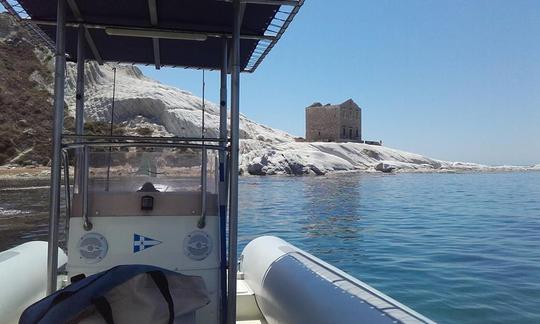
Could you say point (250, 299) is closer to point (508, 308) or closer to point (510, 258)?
point (508, 308)

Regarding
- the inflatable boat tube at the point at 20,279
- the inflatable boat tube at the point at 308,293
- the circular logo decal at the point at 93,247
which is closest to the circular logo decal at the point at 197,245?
the circular logo decal at the point at 93,247

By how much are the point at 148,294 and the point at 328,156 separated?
68.4m

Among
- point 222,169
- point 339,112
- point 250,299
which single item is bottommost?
point 250,299

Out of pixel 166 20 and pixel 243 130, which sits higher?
pixel 243 130

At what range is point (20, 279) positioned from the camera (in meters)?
3.84

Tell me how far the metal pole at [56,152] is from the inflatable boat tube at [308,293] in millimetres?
1520

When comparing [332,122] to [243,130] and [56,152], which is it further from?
[56,152]

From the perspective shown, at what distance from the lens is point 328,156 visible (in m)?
70.2

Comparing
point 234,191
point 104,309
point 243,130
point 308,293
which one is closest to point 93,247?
point 234,191

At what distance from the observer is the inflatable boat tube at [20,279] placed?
3.55 m

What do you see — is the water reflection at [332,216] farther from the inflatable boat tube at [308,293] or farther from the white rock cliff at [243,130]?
the white rock cliff at [243,130]

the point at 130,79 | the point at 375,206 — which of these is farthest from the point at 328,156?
the point at 375,206

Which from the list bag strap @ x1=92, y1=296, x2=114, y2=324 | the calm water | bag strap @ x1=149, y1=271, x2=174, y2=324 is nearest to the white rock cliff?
the calm water

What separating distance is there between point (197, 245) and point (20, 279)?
64.2 inches
